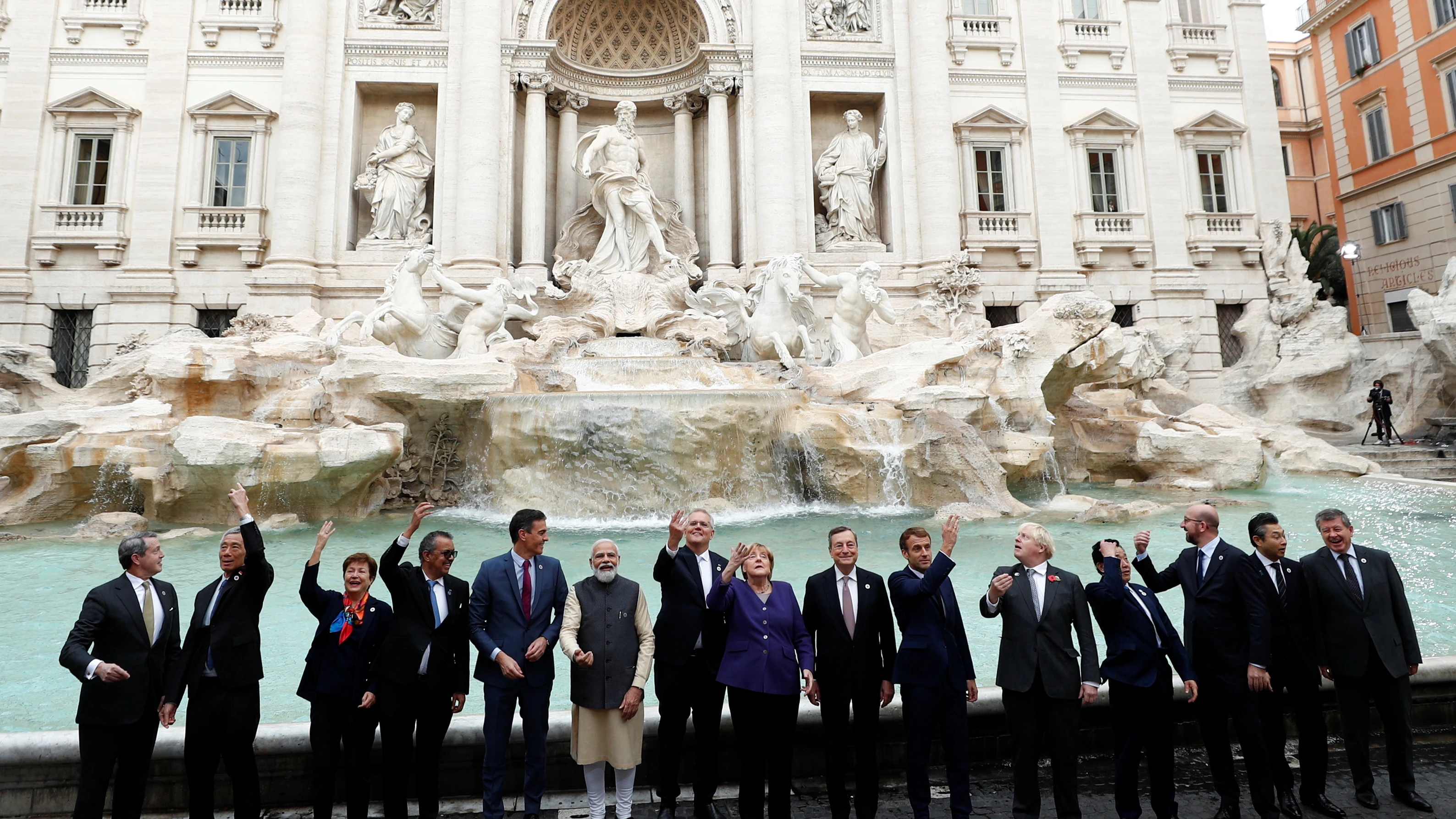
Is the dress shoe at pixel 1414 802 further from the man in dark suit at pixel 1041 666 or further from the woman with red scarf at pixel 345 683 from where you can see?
the woman with red scarf at pixel 345 683

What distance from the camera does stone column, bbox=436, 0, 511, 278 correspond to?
15.3m

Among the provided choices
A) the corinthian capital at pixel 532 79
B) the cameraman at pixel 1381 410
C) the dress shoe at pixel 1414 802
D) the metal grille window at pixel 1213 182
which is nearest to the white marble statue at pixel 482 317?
the corinthian capital at pixel 532 79

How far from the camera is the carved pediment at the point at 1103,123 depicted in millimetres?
17734

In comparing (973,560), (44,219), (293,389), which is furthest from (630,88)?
(973,560)

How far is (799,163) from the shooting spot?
16578 millimetres

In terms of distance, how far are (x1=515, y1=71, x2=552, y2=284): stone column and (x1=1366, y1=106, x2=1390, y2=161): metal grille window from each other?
2188 centimetres

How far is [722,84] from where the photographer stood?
Result: 16500 millimetres

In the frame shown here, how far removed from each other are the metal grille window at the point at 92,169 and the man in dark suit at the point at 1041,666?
64.6ft

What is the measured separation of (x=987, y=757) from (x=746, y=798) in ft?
3.59

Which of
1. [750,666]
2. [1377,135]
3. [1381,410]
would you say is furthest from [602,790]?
[1377,135]

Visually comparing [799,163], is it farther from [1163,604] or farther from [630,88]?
[1163,604]

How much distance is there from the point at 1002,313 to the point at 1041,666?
1562 centimetres

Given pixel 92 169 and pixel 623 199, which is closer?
pixel 623 199

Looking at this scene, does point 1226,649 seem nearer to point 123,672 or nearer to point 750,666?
point 750,666
